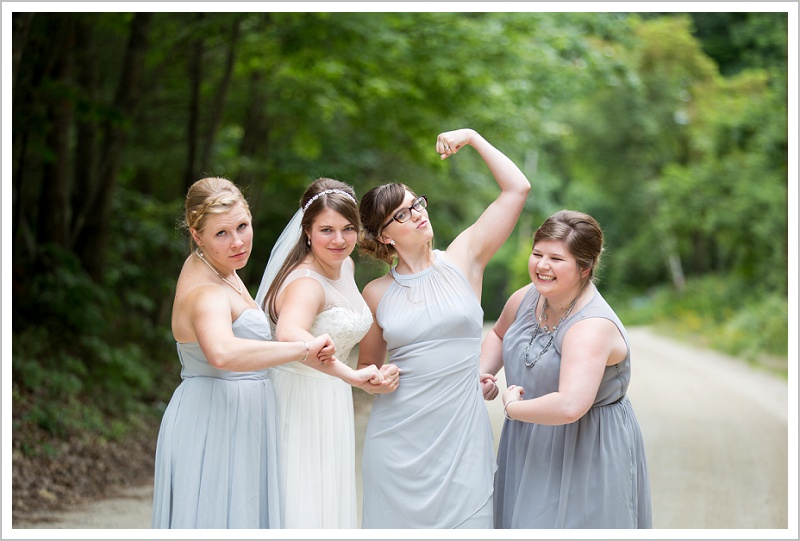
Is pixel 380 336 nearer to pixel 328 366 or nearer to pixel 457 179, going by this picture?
pixel 328 366

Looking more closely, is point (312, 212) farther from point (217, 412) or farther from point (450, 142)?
point (217, 412)

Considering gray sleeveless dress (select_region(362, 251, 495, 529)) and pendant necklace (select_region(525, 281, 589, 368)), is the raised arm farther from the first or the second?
pendant necklace (select_region(525, 281, 589, 368))

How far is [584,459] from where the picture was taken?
4008mm

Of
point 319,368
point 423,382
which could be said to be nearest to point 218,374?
point 319,368

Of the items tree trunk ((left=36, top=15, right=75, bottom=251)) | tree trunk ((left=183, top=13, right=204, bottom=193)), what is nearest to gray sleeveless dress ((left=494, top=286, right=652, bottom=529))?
Result: tree trunk ((left=36, top=15, right=75, bottom=251))

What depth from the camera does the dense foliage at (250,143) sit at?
10.5 meters

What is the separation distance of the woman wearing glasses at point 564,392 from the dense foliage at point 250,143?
151cm

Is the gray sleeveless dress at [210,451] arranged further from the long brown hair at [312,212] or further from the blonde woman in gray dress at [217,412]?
the long brown hair at [312,212]

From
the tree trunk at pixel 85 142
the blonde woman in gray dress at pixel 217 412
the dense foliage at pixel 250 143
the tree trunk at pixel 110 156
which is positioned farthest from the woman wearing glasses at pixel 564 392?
the tree trunk at pixel 85 142

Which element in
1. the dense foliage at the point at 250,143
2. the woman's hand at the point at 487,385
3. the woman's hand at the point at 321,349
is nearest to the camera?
the woman's hand at the point at 321,349

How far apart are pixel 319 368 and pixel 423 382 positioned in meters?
0.48

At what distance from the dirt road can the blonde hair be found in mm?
2966

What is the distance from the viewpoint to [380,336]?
4152 mm

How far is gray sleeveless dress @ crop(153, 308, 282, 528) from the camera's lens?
3.97 metres
